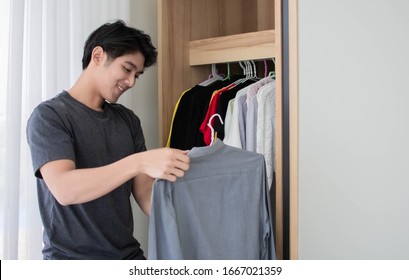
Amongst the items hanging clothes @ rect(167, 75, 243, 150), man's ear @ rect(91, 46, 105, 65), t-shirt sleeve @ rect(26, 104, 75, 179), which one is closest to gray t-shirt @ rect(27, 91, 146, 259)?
t-shirt sleeve @ rect(26, 104, 75, 179)

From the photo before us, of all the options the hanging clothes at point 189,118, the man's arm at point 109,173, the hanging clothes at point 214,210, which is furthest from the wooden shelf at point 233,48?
the man's arm at point 109,173

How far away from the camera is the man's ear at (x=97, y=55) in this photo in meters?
1.61

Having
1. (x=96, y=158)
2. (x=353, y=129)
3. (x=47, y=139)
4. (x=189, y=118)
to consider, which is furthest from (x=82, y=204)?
(x=353, y=129)

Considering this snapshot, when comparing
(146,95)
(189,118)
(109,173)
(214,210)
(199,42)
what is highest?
(199,42)

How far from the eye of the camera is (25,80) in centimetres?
184

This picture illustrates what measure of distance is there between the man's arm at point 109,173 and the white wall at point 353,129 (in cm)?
61

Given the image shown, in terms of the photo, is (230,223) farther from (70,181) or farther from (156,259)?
(70,181)

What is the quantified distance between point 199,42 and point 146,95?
0.39 metres

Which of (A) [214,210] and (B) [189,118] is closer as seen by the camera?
(A) [214,210]

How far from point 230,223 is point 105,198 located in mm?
438

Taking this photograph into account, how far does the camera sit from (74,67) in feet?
6.55

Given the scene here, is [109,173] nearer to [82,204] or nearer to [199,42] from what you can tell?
[82,204]

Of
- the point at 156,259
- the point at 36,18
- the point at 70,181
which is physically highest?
the point at 36,18

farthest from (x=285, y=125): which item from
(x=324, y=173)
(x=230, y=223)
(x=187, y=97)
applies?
(x=187, y=97)
